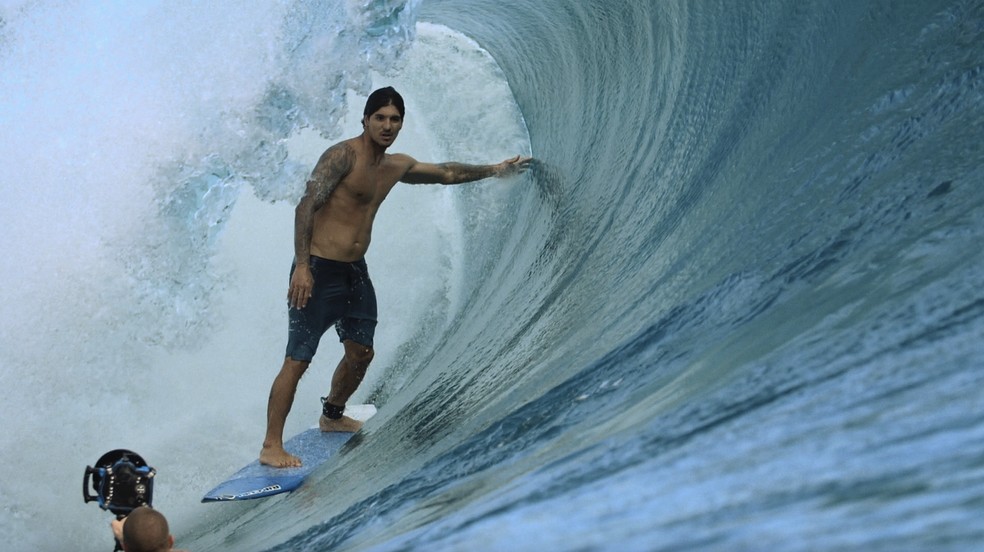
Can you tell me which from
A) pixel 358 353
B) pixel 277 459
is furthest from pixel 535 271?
pixel 277 459

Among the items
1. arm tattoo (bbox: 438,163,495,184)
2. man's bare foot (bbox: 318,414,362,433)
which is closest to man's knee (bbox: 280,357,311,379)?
man's bare foot (bbox: 318,414,362,433)

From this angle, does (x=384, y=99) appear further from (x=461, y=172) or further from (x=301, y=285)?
(x=461, y=172)

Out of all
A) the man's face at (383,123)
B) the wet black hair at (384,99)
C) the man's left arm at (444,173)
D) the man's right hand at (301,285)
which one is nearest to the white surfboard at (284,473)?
the man's right hand at (301,285)

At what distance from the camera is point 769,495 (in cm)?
188

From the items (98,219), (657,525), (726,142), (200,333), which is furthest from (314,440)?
(657,525)

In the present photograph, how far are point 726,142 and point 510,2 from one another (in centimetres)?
322

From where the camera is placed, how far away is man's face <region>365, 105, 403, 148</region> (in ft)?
14.3

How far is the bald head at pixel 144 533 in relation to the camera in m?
2.74

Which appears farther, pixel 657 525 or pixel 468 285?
pixel 468 285

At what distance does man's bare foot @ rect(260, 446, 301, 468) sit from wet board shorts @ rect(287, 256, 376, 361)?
397mm

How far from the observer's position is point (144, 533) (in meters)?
2.74

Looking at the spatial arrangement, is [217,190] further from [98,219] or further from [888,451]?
[888,451]

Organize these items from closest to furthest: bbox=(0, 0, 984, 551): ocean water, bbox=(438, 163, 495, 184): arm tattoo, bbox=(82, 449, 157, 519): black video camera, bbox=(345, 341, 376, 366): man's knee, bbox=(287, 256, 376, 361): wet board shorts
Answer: bbox=(0, 0, 984, 551): ocean water < bbox=(82, 449, 157, 519): black video camera < bbox=(287, 256, 376, 361): wet board shorts < bbox=(345, 341, 376, 366): man's knee < bbox=(438, 163, 495, 184): arm tattoo

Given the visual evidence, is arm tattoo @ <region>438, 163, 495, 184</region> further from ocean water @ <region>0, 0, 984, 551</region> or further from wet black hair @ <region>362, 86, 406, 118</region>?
wet black hair @ <region>362, 86, 406, 118</region>
